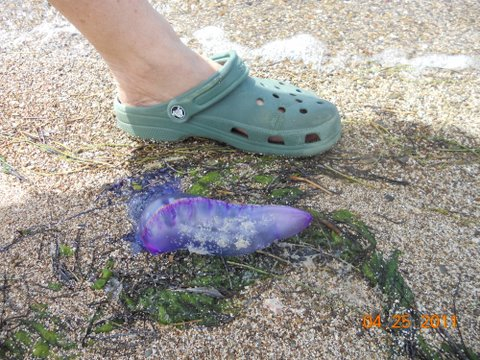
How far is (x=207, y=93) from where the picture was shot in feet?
5.34

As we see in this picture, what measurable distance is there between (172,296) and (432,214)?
77cm

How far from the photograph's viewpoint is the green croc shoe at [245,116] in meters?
1.61

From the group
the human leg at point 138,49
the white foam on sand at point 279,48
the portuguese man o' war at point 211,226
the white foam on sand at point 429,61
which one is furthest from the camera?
the white foam on sand at point 279,48

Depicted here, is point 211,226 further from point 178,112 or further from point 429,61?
point 429,61

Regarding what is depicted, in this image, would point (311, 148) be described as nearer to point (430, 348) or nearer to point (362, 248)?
point (362, 248)

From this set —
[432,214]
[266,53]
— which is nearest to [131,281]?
[432,214]

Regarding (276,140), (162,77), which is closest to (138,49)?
(162,77)
